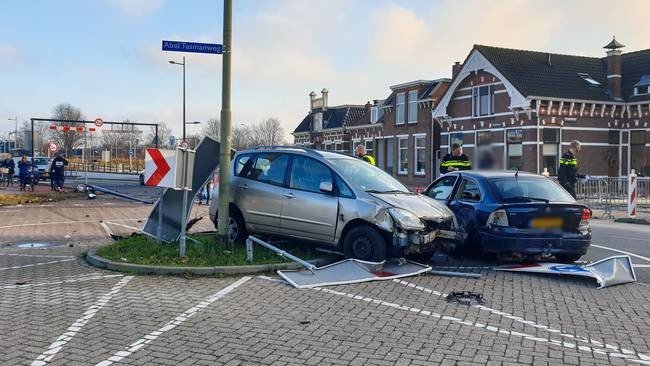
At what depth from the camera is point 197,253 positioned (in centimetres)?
854

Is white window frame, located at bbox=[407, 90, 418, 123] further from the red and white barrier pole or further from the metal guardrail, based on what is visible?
the red and white barrier pole

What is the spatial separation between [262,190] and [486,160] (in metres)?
5.63

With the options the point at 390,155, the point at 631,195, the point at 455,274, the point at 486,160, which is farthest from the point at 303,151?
the point at 390,155

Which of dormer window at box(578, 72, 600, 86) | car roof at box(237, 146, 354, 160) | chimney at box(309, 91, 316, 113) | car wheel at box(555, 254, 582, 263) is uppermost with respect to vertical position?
chimney at box(309, 91, 316, 113)

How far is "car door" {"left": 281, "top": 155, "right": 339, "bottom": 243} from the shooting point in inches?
329

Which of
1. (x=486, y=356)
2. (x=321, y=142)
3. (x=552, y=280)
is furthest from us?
(x=321, y=142)

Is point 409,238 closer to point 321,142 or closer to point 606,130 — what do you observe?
point 606,130

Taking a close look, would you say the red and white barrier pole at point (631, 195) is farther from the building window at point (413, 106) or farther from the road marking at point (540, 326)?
the building window at point (413, 106)

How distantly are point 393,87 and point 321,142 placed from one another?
44.8ft

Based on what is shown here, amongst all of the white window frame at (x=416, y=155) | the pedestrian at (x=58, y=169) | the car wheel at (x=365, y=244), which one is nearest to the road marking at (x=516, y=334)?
the car wheel at (x=365, y=244)

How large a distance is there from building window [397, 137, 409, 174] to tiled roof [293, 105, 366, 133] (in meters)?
8.48

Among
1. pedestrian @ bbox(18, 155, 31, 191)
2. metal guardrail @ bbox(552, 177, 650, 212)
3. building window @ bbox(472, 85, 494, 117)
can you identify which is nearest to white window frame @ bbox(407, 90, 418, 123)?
building window @ bbox(472, 85, 494, 117)

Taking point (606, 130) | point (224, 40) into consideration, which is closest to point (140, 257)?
point (224, 40)

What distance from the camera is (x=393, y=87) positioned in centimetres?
3991
